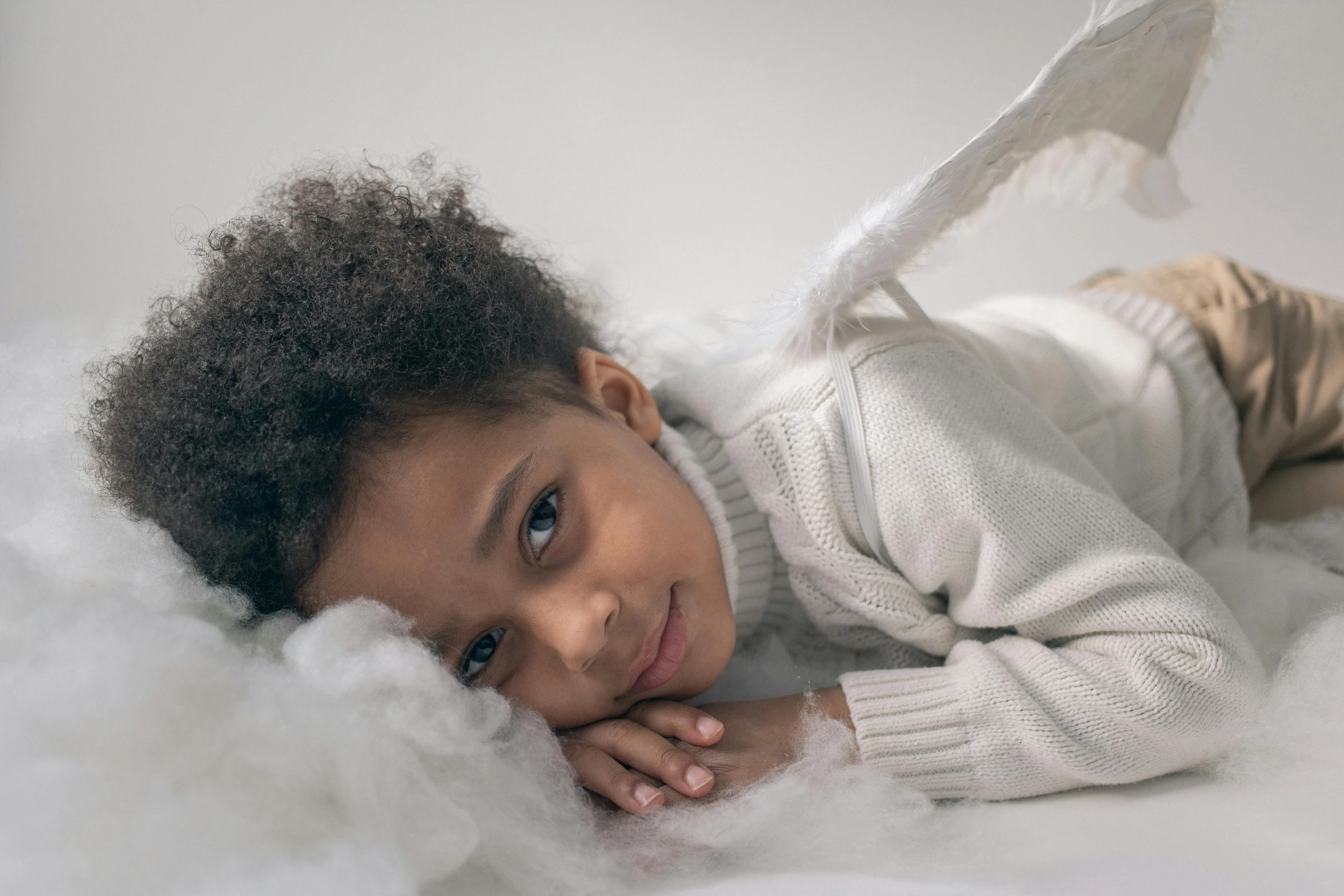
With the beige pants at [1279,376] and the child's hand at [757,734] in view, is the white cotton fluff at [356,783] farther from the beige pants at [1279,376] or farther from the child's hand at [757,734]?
the beige pants at [1279,376]

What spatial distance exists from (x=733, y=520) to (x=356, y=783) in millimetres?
482

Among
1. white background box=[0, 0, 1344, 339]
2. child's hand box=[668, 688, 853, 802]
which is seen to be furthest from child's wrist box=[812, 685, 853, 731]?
white background box=[0, 0, 1344, 339]

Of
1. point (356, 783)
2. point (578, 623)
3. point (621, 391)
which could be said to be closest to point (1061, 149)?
point (621, 391)

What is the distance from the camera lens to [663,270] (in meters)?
1.96

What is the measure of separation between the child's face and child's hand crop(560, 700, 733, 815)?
0.02m

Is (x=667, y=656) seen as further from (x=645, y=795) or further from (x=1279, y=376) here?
(x=1279, y=376)

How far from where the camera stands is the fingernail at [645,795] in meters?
0.84

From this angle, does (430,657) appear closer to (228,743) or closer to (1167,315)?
(228,743)

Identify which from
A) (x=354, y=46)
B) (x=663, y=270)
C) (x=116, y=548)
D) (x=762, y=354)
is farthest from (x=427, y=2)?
(x=116, y=548)

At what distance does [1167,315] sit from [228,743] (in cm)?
125

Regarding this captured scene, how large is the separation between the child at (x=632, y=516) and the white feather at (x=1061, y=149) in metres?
0.09

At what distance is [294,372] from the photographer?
86 cm

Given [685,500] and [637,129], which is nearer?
[685,500]

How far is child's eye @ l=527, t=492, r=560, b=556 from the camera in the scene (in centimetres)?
90
